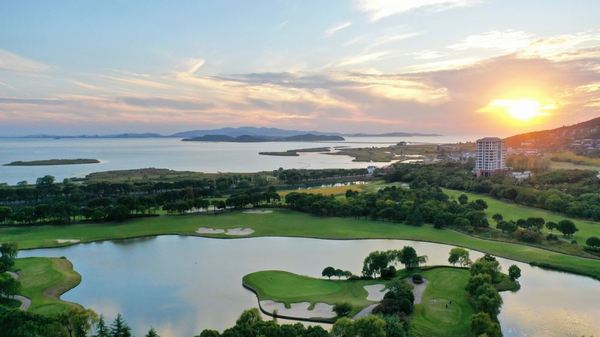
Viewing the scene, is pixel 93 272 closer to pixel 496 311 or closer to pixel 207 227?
pixel 207 227

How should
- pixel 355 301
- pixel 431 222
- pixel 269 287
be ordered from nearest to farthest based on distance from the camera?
pixel 355 301 < pixel 269 287 < pixel 431 222

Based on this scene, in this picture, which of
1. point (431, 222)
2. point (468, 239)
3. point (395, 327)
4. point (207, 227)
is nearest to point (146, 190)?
point (207, 227)

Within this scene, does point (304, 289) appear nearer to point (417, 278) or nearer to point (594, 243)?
point (417, 278)

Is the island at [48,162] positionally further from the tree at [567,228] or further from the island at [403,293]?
the tree at [567,228]

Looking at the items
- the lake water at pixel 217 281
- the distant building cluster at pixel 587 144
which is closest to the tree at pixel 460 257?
the lake water at pixel 217 281

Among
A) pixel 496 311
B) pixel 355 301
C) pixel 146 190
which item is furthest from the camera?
pixel 146 190

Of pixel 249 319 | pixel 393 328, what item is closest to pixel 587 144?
pixel 393 328

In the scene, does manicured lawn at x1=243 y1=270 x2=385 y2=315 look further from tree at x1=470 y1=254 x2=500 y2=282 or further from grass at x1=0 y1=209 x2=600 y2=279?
grass at x1=0 y1=209 x2=600 y2=279
